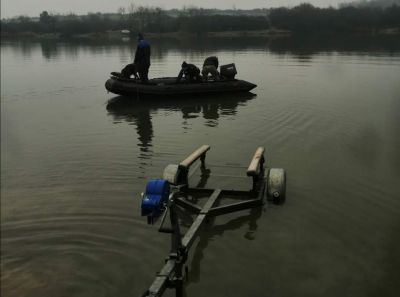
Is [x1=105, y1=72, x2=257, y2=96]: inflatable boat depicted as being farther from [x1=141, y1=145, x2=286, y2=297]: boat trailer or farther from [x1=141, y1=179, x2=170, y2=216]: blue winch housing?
[x1=141, y1=179, x2=170, y2=216]: blue winch housing

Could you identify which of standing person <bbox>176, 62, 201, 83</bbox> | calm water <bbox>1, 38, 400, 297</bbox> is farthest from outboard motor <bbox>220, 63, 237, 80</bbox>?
calm water <bbox>1, 38, 400, 297</bbox>

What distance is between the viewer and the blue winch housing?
4793mm

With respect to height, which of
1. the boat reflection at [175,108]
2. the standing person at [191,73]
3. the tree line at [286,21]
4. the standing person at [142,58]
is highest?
the tree line at [286,21]

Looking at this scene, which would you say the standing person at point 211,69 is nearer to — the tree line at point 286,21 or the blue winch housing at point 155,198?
the blue winch housing at point 155,198

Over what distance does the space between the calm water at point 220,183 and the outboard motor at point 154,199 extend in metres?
1.36

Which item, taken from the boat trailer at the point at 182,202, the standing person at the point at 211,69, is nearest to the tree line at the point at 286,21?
the standing person at the point at 211,69

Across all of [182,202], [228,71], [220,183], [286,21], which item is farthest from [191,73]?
[286,21]

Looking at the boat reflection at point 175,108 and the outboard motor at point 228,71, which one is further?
the outboard motor at point 228,71

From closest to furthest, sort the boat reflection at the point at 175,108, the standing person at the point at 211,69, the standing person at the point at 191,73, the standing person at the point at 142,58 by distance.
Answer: the boat reflection at the point at 175,108 < the standing person at the point at 142,58 < the standing person at the point at 191,73 < the standing person at the point at 211,69

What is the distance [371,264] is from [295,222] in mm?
1536

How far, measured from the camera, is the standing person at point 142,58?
58.1ft

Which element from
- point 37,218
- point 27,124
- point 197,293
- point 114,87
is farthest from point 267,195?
point 114,87

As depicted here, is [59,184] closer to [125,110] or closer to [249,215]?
[249,215]

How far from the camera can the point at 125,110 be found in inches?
677
